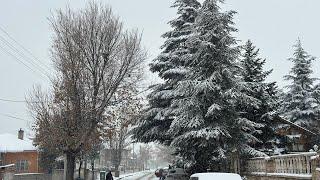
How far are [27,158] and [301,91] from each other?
30702 millimetres

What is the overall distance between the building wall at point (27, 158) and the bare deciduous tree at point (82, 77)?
1923cm

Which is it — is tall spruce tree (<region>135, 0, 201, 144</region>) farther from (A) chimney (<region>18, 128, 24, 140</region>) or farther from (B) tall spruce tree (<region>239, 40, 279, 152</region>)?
(A) chimney (<region>18, 128, 24, 140</region>)

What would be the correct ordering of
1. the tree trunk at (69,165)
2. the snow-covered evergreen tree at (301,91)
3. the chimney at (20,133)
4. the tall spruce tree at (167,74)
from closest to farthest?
1. the tree trunk at (69,165)
2. the tall spruce tree at (167,74)
3. the snow-covered evergreen tree at (301,91)
4. the chimney at (20,133)

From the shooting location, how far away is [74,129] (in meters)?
27.0

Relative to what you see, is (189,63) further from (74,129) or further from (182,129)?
(74,129)

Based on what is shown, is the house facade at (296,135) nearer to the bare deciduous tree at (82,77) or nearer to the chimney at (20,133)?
the bare deciduous tree at (82,77)

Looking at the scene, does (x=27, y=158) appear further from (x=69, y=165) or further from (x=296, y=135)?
(x=296, y=135)

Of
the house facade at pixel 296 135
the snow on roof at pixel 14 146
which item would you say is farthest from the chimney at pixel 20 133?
the house facade at pixel 296 135

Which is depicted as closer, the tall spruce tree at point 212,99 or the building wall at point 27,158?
the tall spruce tree at point 212,99

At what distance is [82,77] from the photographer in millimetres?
27344

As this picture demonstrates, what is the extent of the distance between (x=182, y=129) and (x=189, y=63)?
4521 mm

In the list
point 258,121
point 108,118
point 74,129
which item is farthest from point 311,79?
point 74,129

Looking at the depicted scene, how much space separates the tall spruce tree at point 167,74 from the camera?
3094 cm

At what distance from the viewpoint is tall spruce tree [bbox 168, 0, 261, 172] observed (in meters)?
24.2
